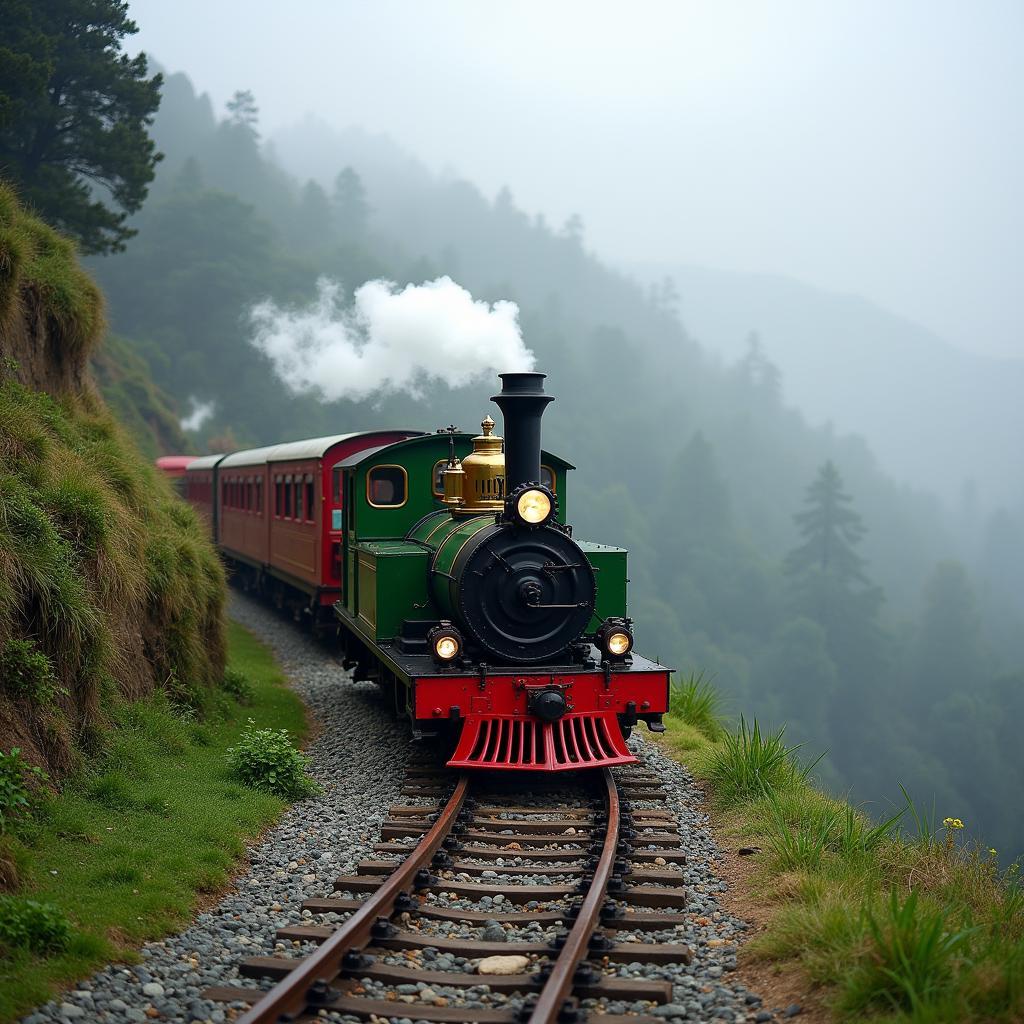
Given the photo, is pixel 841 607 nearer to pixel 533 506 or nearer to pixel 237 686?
pixel 237 686

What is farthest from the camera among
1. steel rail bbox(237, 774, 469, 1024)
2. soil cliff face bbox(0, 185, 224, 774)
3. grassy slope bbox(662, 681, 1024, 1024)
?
soil cliff face bbox(0, 185, 224, 774)

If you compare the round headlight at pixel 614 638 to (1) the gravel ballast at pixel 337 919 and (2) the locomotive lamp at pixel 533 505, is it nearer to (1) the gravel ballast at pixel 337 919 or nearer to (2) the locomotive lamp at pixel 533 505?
(2) the locomotive lamp at pixel 533 505

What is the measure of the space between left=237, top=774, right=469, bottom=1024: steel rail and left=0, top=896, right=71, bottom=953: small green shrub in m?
1.09

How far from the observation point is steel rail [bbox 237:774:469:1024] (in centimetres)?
450

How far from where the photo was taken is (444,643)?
8.27 m

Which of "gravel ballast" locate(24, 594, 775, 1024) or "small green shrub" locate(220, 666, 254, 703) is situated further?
"small green shrub" locate(220, 666, 254, 703)

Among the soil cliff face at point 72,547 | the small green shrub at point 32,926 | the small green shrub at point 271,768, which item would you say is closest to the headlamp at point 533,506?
the small green shrub at point 271,768

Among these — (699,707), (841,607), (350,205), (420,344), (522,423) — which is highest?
(350,205)

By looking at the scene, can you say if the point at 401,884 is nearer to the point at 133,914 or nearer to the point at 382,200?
the point at 133,914

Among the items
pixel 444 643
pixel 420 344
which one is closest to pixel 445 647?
pixel 444 643

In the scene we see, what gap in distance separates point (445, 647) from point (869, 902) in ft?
13.2

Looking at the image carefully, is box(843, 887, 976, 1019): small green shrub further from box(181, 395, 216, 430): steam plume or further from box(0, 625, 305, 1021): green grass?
box(181, 395, 216, 430): steam plume

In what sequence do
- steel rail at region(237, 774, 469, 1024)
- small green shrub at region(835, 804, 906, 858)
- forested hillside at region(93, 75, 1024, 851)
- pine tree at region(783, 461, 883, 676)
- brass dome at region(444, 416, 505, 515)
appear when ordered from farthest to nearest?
pine tree at region(783, 461, 883, 676)
forested hillside at region(93, 75, 1024, 851)
brass dome at region(444, 416, 505, 515)
small green shrub at region(835, 804, 906, 858)
steel rail at region(237, 774, 469, 1024)

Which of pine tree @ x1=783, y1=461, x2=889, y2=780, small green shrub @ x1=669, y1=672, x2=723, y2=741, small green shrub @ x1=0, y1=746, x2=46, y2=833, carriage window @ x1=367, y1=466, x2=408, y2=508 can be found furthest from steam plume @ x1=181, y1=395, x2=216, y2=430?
small green shrub @ x1=0, y1=746, x2=46, y2=833
